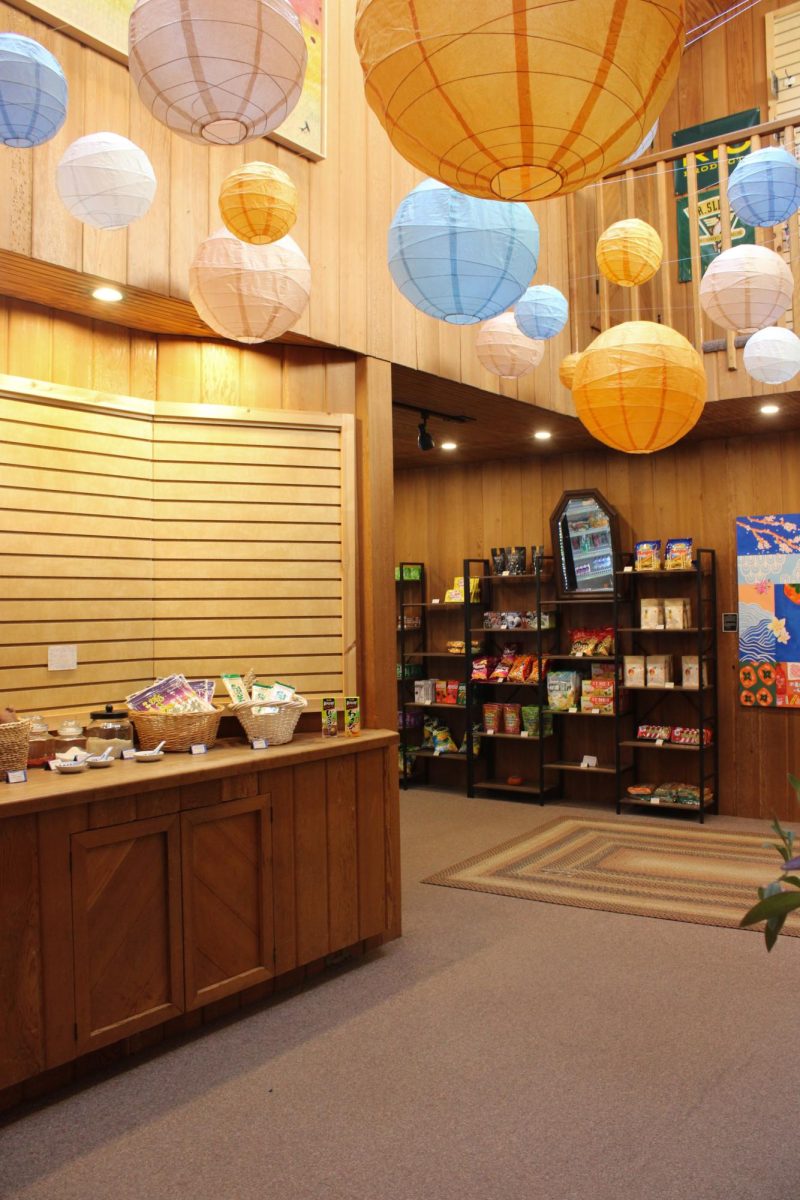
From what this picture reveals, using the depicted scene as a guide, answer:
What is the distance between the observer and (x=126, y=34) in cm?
354

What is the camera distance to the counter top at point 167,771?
289cm

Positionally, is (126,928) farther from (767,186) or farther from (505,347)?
(767,186)

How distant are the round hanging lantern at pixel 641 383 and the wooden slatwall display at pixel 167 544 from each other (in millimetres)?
1609

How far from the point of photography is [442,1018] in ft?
11.3

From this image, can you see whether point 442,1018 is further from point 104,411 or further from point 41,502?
point 104,411

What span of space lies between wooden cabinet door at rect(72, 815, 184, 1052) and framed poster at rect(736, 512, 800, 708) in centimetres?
487

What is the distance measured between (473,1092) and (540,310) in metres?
2.91

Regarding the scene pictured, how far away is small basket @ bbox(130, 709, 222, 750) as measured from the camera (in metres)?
3.64

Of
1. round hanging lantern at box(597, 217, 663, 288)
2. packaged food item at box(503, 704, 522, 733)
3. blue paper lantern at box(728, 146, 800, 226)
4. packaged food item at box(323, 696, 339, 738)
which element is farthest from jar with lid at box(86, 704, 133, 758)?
packaged food item at box(503, 704, 522, 733)

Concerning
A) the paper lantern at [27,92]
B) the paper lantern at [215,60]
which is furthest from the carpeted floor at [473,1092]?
the paper lantern at [27,92]

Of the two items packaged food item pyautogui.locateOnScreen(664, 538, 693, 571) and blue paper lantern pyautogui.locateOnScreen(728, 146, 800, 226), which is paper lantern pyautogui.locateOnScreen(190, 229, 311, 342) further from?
packaged food item pyautogui.locateOnScreen(664, 538, 693, 571)

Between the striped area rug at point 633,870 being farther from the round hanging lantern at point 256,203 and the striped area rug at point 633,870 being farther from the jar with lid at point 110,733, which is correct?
the round hanging lantern at point 256,203

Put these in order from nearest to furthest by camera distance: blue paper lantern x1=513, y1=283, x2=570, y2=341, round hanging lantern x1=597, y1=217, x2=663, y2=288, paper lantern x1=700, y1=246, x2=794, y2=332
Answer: paper lantern x1=700, y1=246, x2=794, y2=332
round hanging lantern x1=597, y1=217, x2=663, y2=288
blue paper lantern x1=513, y1=283, x2=570, y2=341

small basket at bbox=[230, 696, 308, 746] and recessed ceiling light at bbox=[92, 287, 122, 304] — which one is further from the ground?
recessed ceiling light at bbox=[92, 287, 122, 304]
